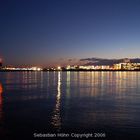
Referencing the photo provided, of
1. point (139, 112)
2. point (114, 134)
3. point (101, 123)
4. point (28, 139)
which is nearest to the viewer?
point (28, 139)

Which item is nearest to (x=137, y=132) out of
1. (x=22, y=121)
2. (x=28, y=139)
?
(x=28, y=139)

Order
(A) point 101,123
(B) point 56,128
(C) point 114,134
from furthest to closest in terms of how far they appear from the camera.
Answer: (A) point 101,123 → (B) point 56,128 → (C) point 114,134

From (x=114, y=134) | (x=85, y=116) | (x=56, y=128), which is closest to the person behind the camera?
(x=114, y=134)

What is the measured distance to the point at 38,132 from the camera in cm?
1653

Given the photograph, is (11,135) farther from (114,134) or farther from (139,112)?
(139,112)

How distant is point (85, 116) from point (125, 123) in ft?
11.7

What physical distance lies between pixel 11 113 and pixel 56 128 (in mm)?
6510

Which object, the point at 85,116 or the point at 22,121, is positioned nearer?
the point at 22,121

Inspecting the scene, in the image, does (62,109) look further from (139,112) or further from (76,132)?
(76,132)

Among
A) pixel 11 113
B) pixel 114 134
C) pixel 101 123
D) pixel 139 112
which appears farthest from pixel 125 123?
pixel 11 113

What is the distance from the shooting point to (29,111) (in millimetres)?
23562

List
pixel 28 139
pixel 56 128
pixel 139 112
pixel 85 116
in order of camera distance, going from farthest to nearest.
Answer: pixel 139 112, pixel 85 116, pixel 56 128, pixel 28 139

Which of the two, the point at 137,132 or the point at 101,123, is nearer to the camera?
the point at 137,132

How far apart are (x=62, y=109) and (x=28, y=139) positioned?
986 centimetres
